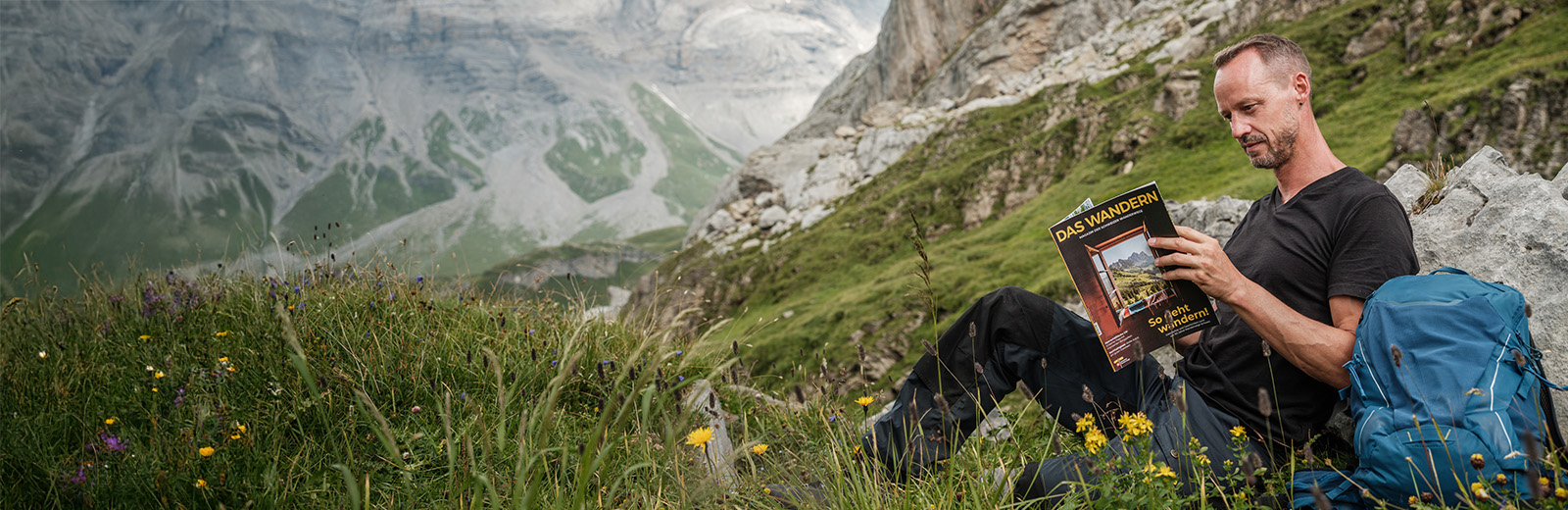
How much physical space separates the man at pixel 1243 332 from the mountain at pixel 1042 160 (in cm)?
40

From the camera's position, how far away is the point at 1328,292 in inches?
89.2

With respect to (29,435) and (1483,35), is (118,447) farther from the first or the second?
(1483,35)

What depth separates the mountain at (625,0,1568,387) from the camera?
11.2m

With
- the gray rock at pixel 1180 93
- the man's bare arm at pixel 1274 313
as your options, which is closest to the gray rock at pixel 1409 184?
the man's bare arm at pixel 1274 313

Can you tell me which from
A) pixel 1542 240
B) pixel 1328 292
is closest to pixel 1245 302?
pixel 1328 292

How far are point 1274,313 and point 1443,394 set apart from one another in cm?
53

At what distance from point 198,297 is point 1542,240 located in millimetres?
7008

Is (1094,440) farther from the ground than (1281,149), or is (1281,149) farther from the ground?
(1281,149)

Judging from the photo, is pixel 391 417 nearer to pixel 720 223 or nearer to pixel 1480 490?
pixel 1480 490

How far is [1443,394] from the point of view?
175 cm

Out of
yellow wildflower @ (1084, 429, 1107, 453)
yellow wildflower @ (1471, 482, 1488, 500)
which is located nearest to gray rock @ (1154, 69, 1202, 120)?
yellow wildflower @ (1084, 429, 1107, 453)

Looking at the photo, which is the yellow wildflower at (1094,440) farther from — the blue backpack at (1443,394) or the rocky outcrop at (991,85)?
the rocky outcrop at (991,85)

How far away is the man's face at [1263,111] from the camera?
8.95ft

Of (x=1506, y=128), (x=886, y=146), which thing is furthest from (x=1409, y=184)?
(x=886, y=146)
